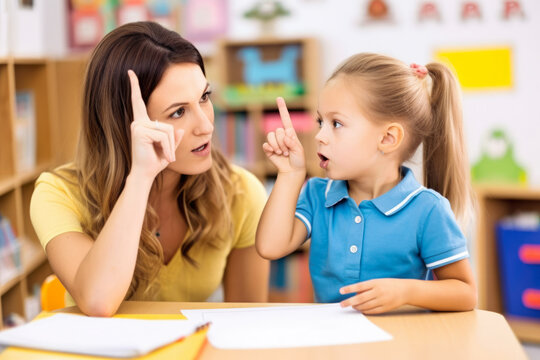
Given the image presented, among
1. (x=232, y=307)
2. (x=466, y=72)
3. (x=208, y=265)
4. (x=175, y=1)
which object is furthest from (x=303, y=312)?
Answer: (x=175, y=1)

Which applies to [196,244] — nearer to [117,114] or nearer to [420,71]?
[117,114]

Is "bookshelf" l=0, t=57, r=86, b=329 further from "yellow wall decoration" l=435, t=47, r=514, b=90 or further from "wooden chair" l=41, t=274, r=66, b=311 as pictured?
"yellow wall decoration" l=435, t=47, r=514, b=90

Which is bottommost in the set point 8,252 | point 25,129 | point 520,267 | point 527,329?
point 527,329

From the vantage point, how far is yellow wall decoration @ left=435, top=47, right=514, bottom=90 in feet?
11.4

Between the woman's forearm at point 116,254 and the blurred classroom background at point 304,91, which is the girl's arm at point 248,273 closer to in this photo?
the woman's forearm at point 116,254

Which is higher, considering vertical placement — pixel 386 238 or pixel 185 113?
pixel 185 113

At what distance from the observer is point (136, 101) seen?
4.23 feet

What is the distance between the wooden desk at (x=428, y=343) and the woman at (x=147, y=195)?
0.34 meters

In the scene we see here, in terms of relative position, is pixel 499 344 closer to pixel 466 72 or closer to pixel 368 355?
pixel 368 355

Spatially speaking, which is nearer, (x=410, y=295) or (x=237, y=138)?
(x=410, y=295)

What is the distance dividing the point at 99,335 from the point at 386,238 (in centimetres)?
56

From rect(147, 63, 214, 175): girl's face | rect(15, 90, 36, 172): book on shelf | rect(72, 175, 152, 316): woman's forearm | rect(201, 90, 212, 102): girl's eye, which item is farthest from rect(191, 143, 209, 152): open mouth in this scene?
rect(15, 90, 36, 172): book on shelf

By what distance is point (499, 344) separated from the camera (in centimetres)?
100

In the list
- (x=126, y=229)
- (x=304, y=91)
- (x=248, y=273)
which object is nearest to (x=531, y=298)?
(x=304, y=91)
